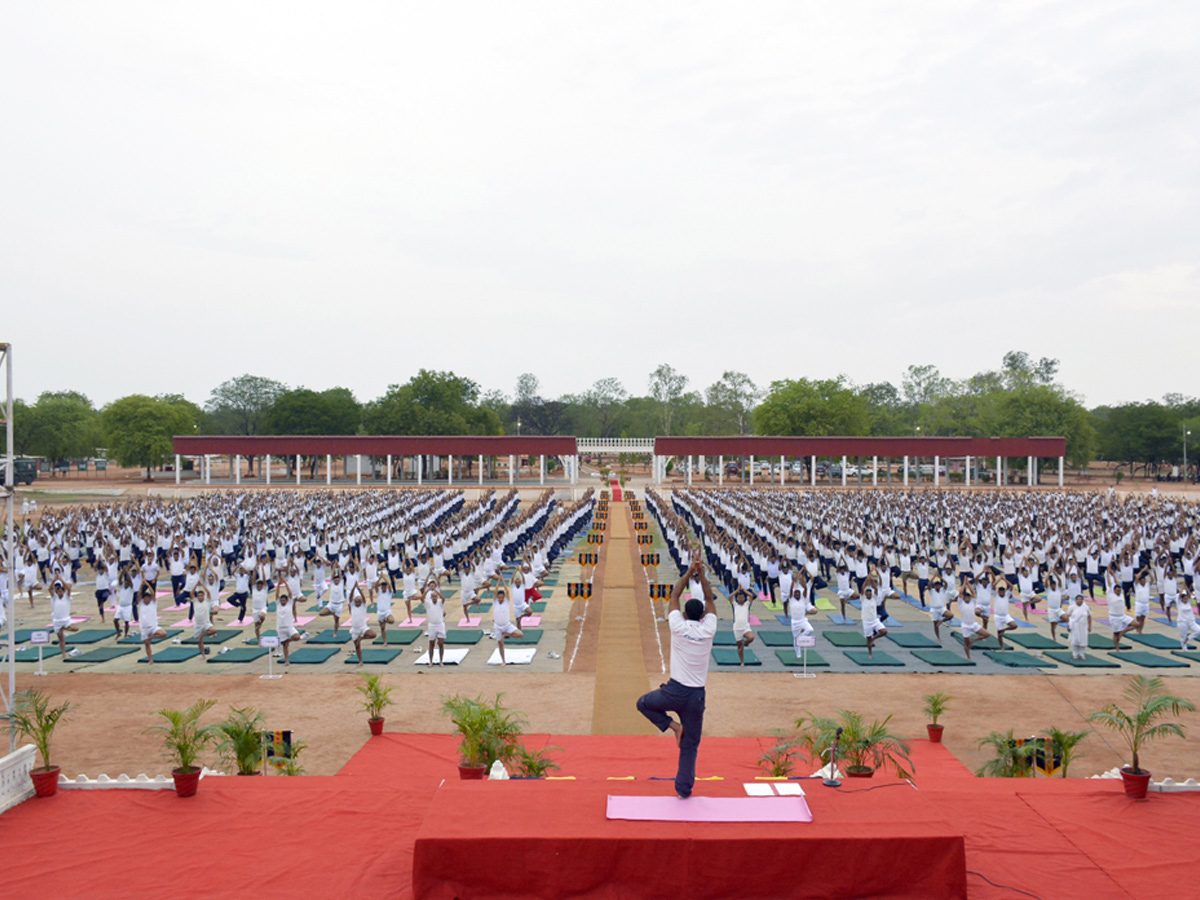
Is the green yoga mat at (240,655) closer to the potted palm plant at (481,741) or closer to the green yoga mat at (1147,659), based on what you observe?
the potted palm plant at (481,741)

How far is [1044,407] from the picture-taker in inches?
2908

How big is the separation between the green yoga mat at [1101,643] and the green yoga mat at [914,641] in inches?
119

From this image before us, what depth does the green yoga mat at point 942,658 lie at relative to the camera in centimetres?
1326

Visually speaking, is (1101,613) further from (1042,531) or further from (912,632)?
(1042,531)

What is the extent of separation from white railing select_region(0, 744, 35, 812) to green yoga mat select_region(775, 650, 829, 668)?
10.8 metres

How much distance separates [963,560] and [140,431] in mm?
70749

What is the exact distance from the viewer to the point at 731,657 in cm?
1352

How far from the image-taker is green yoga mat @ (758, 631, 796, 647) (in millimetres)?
14633

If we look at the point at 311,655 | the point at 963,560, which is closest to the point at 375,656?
the point at 311,655

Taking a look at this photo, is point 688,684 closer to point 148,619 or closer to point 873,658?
point 873,658

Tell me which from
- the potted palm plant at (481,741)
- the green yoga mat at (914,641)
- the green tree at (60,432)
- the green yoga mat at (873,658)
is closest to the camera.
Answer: the potted palm plant at (481,741)

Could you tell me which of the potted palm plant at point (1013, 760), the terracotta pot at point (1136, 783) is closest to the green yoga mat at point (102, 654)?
the potted palm plant at point (1013, 760)

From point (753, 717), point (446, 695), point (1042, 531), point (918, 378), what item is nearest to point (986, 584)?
point (753, 717)

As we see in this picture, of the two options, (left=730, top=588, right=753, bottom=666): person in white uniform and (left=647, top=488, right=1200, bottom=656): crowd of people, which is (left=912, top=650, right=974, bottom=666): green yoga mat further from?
(left=730, top=588, right=753, bottom=666): person in white uniform
